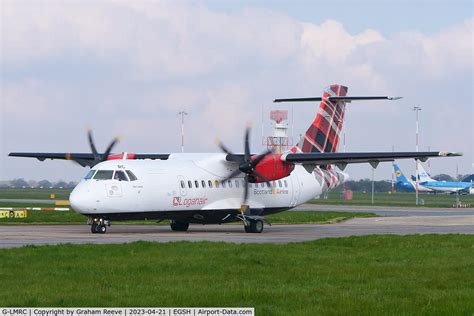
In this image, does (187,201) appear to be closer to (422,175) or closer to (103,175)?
(103,175)

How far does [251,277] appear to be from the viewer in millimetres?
17984

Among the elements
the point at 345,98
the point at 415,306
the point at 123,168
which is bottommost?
the point at 415,306

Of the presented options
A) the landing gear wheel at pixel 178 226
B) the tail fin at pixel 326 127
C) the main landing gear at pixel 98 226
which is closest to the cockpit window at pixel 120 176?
the main landing gear at pixel 98 226

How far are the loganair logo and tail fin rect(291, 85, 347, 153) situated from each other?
6.59m

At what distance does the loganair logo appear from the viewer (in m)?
34.9

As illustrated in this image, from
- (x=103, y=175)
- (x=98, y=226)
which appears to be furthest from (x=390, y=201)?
(x=103, y=175)

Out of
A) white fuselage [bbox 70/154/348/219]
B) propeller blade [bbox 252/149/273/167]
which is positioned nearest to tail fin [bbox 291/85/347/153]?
white fuselage [bbox 70/154/348/219]

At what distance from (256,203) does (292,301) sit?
23730 mm

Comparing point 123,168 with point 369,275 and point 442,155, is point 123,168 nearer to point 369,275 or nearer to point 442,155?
point 442,155

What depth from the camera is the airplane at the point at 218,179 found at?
1293 inches

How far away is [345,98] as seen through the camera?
1704 inches

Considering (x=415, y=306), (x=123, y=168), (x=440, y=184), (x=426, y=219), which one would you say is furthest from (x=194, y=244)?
(x=440, y=184)

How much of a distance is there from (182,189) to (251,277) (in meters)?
17.4

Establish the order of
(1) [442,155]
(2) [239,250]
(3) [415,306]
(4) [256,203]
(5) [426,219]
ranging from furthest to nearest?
(5) [426,219], (4) [256,203], (1) [442,155], (2) [239,250], (3) [415,306]
